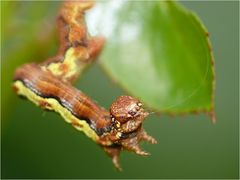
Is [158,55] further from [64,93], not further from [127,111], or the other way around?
[127,111]

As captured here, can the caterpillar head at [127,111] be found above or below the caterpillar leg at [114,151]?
above

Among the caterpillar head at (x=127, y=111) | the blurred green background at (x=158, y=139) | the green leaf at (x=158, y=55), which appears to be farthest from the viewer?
the blurred green background at (x=158, y=139)

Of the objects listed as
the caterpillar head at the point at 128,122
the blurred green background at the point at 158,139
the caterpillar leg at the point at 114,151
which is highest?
the caterpillar head at the point at 128,122

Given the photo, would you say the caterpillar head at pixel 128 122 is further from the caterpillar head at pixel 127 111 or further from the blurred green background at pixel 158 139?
the blurred green background at pixel 158 139

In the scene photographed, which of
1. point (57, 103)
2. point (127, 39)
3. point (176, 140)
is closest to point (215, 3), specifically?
point (176, 140)

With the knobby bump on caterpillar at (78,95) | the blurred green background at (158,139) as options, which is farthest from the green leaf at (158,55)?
the blurred green background at (158,139)

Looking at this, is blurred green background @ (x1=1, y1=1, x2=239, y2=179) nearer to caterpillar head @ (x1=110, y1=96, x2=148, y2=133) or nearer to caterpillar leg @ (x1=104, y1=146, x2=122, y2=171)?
caterpillar leg @ (x1=104, y1=146, x2=122, y2=171)
